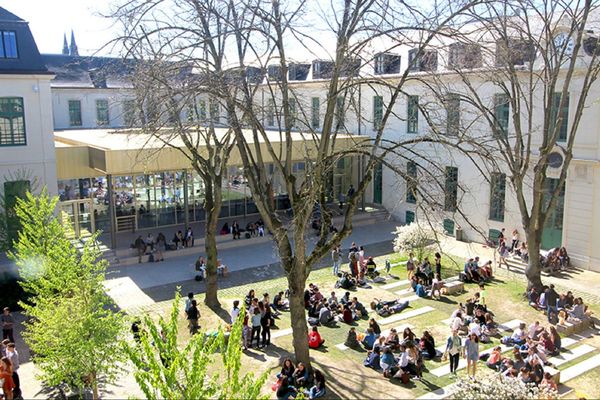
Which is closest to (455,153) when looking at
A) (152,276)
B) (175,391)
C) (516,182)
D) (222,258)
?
(516,182)

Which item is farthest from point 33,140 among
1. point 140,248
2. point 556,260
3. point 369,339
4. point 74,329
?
point 556,260

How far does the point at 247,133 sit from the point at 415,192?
21.4 meters

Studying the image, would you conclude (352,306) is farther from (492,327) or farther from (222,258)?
(222,258)

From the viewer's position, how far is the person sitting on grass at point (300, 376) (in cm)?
1395

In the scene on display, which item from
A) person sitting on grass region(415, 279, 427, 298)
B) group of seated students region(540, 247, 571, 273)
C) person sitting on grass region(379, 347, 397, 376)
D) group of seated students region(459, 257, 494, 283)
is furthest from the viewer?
group of seated students region(540, 247, 571, 273)

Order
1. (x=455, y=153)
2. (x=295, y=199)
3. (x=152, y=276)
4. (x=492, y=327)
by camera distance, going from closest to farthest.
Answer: (x=295, y=199), (x=492, y=327), (x=152, y=276), (x=455, y=153)

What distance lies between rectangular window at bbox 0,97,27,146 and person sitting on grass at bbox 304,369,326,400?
1704 cm

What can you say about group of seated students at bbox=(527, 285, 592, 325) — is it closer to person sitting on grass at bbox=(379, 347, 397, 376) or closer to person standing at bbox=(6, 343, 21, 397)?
person sitting on grass at bbox=(379, 347, 397, 376)

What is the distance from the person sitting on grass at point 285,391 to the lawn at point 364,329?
0.70m

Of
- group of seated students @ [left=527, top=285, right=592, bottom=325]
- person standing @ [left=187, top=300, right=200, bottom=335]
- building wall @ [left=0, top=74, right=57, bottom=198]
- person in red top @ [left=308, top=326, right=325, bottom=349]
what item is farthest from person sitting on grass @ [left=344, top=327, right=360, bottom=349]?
building wall @ [left=0, top=74, right=57, bottom=198]

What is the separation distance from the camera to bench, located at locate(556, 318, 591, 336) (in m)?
18.0

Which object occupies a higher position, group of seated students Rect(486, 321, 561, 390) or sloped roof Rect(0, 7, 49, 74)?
sloped roof Rect(0, 7, 49, 74)

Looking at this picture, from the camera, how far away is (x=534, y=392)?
39.2 ft

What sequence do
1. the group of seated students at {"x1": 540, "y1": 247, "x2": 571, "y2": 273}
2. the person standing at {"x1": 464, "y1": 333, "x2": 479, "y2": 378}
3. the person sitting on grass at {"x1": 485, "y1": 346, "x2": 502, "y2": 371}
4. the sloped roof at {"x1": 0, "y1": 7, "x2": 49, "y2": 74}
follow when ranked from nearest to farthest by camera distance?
the person standing at {"x1": 464, "y1": 333, "x2": 479, "y2": 378} → the person sitting on grass at {"x1": 485, "y1": 346, "x2": 502, "y2": 371} → the sloped roof at {"x1": 0, "y1": 7, "x2": 49, "y2": 74} → the group of seated students at {"x1": 540, "y1": 247, "x2": 571, "y2": 273}
